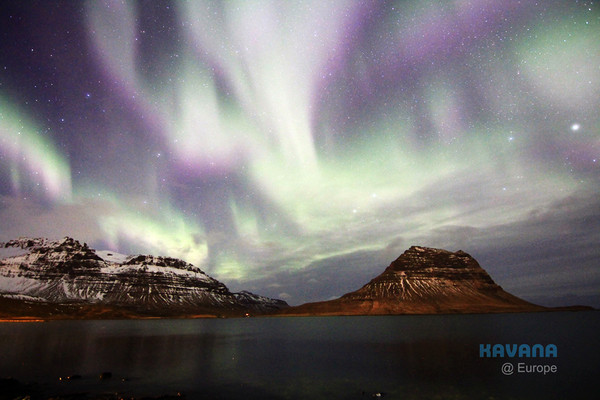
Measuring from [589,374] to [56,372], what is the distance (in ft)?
252

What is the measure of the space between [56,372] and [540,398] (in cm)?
6468

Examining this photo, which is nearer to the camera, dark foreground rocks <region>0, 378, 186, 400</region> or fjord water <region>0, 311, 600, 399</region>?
dark foreground rocks <region>0, 378, 186, 400</region>

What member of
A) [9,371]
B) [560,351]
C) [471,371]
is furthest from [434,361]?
[9,371]

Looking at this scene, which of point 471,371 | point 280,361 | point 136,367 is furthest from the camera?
point 280,361

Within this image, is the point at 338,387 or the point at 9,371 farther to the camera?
the point at 9,371

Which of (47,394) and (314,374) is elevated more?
(47,394)

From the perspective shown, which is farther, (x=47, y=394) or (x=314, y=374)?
(x=314, y=374)

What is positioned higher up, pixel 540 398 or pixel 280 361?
pixel 540 398

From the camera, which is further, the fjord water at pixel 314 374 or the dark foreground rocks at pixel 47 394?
the fjord water at pixel 314 374

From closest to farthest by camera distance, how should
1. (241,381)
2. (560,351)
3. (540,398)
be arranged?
(540,398) < (241,381) < (560,351)

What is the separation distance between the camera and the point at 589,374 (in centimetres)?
4509

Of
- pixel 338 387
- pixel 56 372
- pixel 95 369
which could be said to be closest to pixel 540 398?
pixel 338 387

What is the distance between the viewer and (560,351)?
66.3m

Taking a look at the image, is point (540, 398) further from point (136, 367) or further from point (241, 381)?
point (136, 367)
